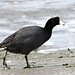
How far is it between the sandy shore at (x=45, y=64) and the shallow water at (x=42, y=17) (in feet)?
2.77

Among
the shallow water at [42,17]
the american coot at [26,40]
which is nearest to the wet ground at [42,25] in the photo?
the shallow water at [42,17]

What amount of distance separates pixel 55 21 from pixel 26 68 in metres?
1.21

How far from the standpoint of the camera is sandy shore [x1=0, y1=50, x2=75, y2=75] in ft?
22.7

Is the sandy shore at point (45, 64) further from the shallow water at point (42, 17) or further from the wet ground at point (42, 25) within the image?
the shallow water at point (42, 17)

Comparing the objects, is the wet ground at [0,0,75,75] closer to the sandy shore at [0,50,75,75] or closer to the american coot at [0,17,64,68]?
the sandy shore at [0,50,75,75]

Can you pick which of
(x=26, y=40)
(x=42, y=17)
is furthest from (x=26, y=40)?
(x=42, y=17)

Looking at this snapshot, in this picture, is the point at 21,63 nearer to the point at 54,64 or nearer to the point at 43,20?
the point at 54,64

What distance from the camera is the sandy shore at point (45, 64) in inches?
272

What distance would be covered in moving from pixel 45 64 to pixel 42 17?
7361mm

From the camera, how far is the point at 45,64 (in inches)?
306

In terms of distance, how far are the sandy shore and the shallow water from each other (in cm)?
85

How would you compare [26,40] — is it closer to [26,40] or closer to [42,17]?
[26,40]

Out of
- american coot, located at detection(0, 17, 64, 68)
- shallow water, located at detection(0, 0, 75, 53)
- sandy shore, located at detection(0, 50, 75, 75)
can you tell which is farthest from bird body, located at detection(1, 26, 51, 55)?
shallow water, located at detection(0, 0, 75, 53)

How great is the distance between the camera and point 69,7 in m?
17.0
